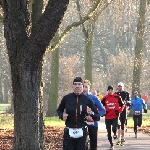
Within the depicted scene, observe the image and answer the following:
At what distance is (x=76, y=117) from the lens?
340 inches

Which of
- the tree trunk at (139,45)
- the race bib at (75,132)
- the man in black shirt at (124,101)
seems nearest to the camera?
→ the race bib at (75,132)

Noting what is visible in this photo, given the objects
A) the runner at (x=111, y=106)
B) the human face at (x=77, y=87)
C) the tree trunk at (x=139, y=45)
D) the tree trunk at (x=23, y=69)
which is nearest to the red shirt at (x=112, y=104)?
the runner at (x=111, y=106)

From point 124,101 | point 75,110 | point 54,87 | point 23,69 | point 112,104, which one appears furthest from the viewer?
point 54,87

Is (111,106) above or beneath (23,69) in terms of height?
beneath

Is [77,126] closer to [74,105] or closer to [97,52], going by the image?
[74,105]

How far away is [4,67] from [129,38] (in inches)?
653

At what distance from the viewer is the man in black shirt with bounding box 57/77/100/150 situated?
8641 millimetres

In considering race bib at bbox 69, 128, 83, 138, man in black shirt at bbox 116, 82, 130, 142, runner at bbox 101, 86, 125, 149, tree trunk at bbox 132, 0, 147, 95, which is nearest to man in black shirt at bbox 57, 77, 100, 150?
race bib at bbox 69, 128, 83, 138

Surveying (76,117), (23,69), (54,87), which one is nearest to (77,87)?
→ (76,117)

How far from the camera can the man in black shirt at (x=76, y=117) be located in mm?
8641

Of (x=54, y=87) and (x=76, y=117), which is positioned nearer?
(x=76, y=117)

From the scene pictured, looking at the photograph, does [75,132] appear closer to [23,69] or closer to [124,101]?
[23,69]

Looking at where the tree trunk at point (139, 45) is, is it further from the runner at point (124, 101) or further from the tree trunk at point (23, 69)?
the tree trunk at point (23, 69)

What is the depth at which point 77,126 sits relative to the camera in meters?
8.63
